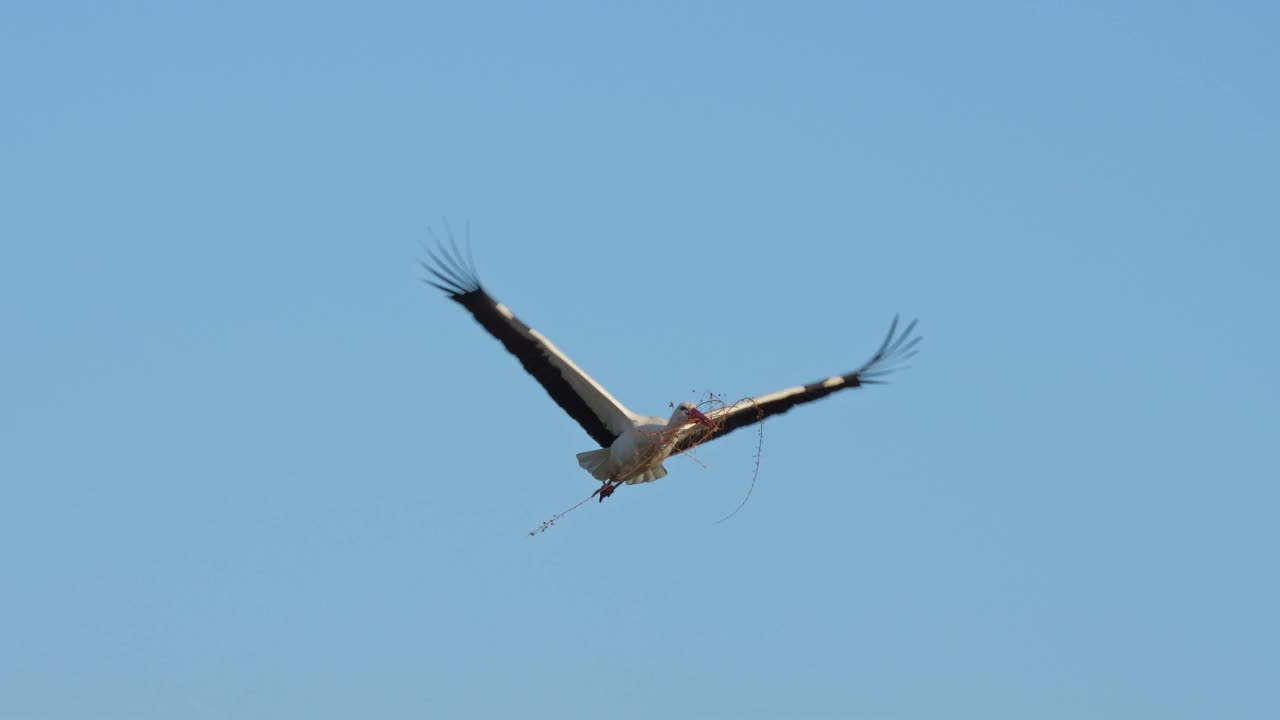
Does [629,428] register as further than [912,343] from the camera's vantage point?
No

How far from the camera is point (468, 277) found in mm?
40562

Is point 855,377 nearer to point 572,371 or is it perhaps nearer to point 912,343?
point 912,343

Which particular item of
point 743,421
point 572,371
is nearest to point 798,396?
point 743,421

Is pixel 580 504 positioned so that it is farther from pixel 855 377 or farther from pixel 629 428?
pixel 855 377

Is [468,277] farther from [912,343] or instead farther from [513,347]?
[912,343]

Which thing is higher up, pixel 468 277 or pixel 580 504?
pixel 468 277

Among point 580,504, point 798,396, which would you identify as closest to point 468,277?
point 580,504

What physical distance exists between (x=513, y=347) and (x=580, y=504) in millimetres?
2871

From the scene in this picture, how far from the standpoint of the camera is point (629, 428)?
41750 mm

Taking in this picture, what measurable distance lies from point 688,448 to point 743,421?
1563mm

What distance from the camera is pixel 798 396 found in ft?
145

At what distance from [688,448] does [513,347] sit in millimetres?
3573

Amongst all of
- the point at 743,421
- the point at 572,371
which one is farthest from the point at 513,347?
the point at 743,421

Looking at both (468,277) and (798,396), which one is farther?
(798,396)
